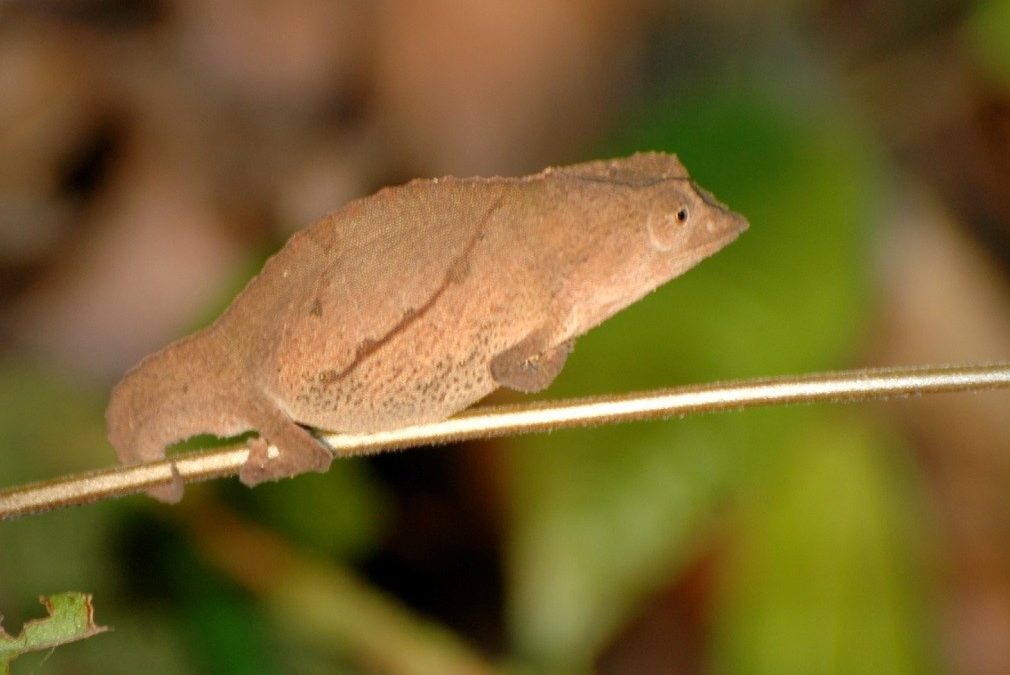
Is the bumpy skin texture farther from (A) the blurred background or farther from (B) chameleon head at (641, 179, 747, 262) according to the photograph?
(A) the blurred background

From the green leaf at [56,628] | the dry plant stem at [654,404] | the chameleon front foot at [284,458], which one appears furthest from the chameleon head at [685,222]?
the green leaf at [56,628]

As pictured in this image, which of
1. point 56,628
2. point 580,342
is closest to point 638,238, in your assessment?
point 580,342

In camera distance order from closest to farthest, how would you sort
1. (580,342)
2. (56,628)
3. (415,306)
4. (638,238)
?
1. (56,628)
2. (415,306)
3. (638,238)
4. (580,342)

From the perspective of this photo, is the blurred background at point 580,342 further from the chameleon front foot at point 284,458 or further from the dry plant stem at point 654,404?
the dry plant stem at point 654,404

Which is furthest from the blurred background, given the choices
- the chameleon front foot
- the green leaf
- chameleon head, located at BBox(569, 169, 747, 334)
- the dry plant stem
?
the green leaf

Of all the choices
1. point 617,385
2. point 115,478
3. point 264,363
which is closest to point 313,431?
point 264,363

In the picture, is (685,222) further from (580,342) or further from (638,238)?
(580,342)
